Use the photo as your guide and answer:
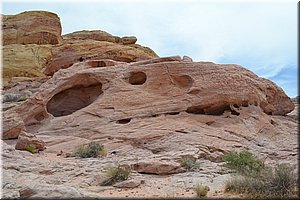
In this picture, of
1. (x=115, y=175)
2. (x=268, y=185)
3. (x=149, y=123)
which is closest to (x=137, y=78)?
(x=149, y=123)

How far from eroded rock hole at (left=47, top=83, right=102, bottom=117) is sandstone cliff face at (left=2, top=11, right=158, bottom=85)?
43.6ft

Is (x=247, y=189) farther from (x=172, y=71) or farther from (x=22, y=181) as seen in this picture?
(x=172, y=71)

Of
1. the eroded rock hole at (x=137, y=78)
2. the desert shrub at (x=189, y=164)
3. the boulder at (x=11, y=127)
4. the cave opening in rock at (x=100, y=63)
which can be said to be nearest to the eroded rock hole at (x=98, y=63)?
the cave opening in rock at (x=100, y=63)

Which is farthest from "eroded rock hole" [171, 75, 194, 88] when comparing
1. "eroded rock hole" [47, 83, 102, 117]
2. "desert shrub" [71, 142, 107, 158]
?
"desert shrub" [71, 142, 107, 158]

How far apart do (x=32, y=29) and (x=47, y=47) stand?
18.6 ft

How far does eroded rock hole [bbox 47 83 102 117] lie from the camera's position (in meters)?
20.3

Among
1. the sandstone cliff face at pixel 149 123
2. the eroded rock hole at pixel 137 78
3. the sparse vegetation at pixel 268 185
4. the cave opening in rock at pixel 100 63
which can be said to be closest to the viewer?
the sparse vegetation at pixel 268 185

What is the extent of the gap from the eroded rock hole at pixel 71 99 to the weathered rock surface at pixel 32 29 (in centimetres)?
2680

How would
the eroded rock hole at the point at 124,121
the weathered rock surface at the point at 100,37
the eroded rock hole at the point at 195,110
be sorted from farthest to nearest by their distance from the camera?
the weathered rock surface at the point at 100,37 → the eroded rock hole at the point at 195,110 → the eroded rock hole at the point at 124,121

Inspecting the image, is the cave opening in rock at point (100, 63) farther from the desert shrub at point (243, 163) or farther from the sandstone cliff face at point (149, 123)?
the desert shrub at point (243, 163)

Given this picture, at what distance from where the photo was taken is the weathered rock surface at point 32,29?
4525 cm

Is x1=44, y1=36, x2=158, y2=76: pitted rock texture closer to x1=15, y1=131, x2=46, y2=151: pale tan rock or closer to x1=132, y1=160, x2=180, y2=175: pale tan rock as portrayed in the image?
x1=15, y1=131, x2=46, y2=151: pale tan rock

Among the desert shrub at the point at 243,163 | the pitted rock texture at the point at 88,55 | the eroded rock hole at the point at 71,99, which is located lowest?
the desert shrub at the point at 243,163

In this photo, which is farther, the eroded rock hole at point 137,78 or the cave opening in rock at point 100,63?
the cave opening in rock at point 100,63
